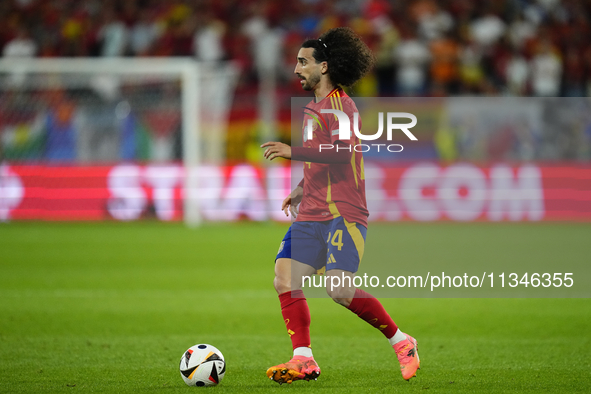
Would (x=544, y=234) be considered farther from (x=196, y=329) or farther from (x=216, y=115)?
(x=196, y=329)

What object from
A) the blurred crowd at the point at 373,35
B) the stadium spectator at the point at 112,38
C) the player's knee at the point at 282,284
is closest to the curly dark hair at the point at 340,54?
the player's knee at the point at 282,284

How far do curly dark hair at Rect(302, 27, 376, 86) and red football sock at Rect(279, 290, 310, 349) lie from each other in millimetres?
1291

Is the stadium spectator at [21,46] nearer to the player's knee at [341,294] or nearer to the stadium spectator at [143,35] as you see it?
the stadium spectator at [143,35]

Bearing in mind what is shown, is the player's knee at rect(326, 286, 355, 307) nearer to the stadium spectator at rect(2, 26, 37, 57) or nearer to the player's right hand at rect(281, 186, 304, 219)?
the player's right hand at rect(281, 186, 304, 219)

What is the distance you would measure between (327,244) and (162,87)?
503 inches

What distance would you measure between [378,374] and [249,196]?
10651mm

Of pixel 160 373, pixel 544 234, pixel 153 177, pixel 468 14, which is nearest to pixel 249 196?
pixel 153 177

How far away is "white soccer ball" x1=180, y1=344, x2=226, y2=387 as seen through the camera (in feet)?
15.0

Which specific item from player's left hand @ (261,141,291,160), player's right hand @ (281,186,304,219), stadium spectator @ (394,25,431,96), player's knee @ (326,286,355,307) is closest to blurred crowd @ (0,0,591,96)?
stadium spectator @ (394,25,431,96)

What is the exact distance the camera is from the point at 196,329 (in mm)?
6641

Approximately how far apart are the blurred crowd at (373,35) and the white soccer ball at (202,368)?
524 inches

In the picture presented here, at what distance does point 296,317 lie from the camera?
476 cm

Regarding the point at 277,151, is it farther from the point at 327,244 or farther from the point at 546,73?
the point at 546,73

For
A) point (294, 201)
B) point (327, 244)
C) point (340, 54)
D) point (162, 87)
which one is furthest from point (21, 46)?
point (327, 244)
